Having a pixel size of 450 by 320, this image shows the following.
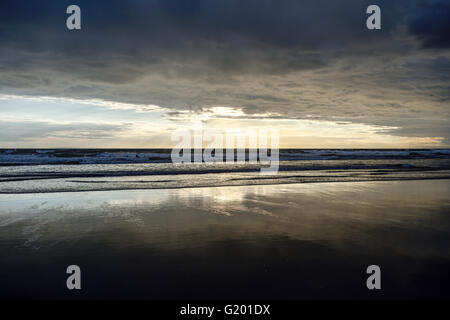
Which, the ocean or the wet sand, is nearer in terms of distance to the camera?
the wet sand

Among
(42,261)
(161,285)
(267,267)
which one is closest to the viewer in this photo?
(161,285)

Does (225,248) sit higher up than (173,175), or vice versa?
(173,175)

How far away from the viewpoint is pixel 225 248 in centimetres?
589

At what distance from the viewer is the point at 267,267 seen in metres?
4.94

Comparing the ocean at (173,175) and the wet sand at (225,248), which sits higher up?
the ocean at (173,175)

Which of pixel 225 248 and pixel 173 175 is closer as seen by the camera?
pixel 225 248

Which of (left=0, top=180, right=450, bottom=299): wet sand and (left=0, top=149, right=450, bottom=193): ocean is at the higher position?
(left=0, top=149, right=450, bottom=193): ocean

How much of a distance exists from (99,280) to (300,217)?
18.9ft

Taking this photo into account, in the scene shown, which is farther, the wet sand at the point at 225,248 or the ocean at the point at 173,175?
the ocean at the point at 173,175

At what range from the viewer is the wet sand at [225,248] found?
4250 mm

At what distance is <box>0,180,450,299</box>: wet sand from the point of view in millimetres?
4250
